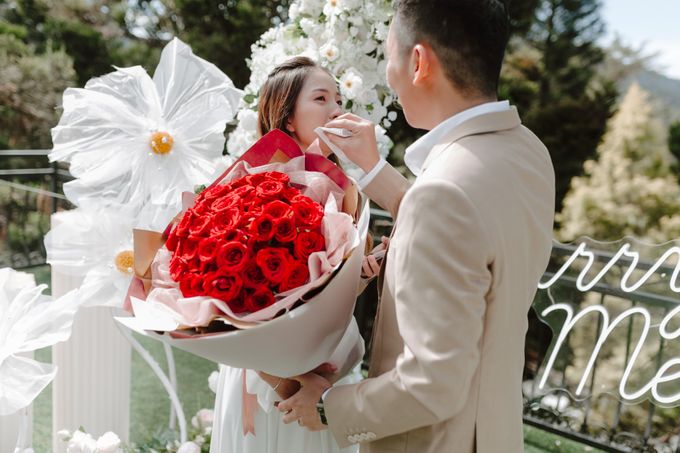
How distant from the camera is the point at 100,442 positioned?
2477mm

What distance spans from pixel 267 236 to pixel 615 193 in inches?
254

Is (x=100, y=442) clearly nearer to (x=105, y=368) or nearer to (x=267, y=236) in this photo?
(x=105, y=368)

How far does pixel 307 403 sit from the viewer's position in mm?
1448

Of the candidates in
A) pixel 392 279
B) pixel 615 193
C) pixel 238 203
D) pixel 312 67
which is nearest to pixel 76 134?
pixel 312 67

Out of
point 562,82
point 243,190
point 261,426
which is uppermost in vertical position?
point 562,82

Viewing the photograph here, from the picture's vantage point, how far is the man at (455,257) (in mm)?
1140

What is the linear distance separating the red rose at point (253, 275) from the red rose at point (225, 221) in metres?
0.09

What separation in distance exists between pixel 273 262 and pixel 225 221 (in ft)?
0.48

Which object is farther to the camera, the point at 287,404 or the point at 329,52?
the point at 329,52

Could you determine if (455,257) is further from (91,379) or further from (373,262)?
(91,379)

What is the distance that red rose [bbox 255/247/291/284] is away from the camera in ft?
4.16

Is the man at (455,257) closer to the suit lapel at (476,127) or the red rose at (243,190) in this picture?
the suit lapel at (476,127)

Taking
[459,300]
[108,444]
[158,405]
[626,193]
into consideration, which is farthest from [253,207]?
[626,193]

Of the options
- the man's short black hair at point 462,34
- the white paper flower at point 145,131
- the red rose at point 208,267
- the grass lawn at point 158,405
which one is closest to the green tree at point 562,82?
the grass lawn at point 158,405
